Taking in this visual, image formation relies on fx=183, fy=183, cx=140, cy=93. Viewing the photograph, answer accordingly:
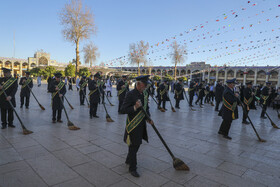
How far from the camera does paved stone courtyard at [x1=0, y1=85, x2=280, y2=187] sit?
2.94 meters

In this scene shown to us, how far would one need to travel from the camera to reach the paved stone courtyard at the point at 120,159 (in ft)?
9.64

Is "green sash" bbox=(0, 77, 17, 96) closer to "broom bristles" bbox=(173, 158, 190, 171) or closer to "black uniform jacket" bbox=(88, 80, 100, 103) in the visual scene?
"black uniform jacket" bbox=(88, 80, 100, 103)

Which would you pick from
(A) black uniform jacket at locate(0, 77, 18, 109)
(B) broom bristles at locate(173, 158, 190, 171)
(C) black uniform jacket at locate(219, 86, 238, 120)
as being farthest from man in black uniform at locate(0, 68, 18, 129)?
(C) black uniform jacket at locate(219, 86, 238, 120)

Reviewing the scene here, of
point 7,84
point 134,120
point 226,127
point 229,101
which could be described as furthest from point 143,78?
point 7,84

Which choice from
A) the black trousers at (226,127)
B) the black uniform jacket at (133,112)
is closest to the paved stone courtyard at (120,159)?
the black trousers at (226,127)

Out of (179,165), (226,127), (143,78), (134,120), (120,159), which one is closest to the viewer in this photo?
(143,78)

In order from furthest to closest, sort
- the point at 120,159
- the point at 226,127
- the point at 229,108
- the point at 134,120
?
the point at 226,127 < the point at 229,108 < the point at 120,159 < the point at 134,120

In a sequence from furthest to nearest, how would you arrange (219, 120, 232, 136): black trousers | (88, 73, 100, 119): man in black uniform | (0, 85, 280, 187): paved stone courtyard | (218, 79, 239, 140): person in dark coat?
(88, 73, 100, 119): man in black uniform < (219, 120, 232, 136): black trousers < (218, 79, 239, 140): person in dark coat < (0, 85, 280, 187): paved stone courtyard

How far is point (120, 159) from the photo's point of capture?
12.1 ft

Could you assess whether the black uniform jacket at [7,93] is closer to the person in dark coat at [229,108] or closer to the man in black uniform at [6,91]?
the man in black uniform at [6,91]

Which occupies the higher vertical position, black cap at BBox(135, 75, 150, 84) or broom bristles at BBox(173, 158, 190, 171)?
black cap at BBox(135, 75, 150, 84)

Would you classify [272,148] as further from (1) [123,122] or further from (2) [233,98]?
(1) [123,122]

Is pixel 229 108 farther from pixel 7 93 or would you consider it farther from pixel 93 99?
pixel 7 93

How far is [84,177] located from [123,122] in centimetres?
393
